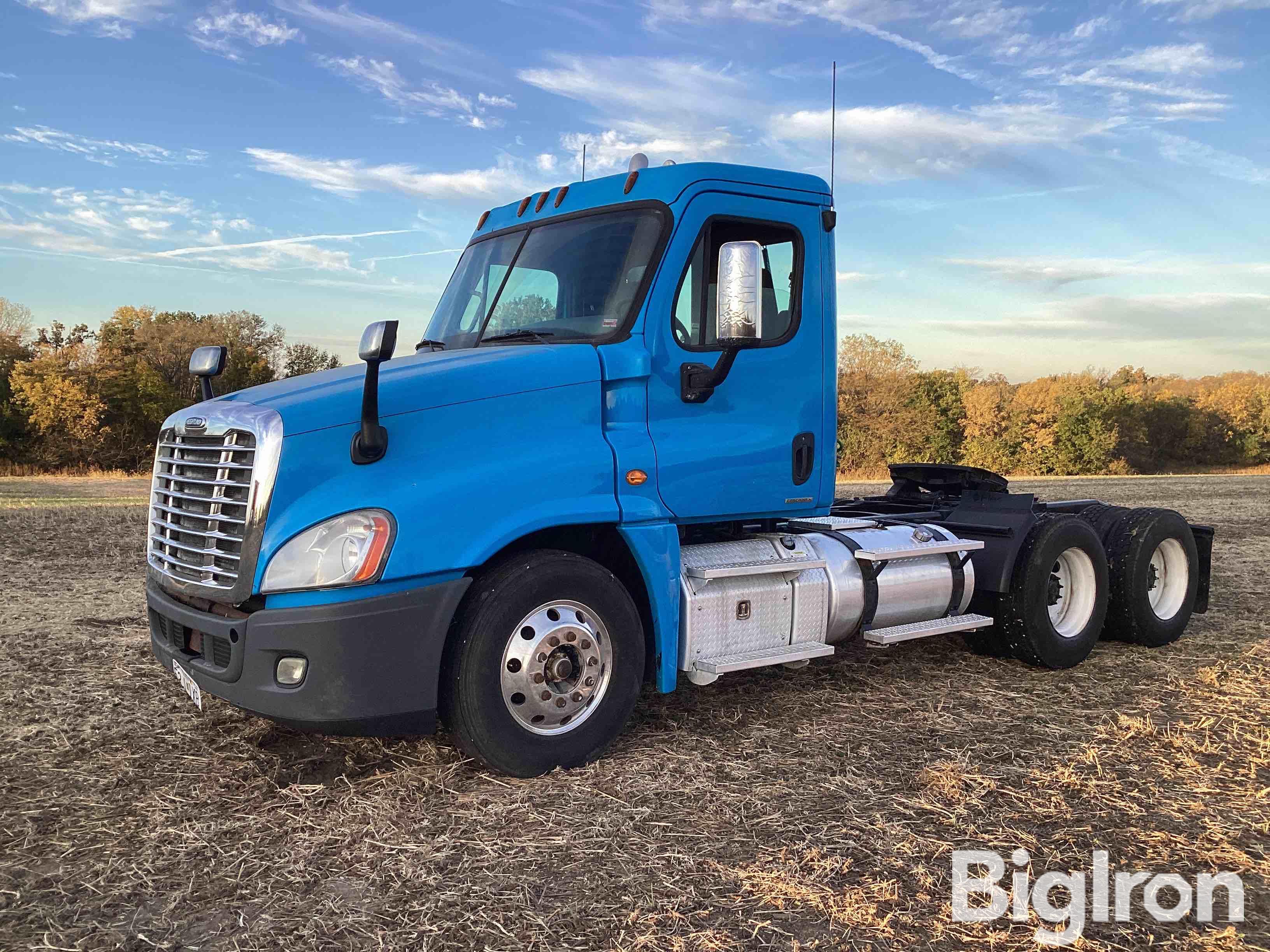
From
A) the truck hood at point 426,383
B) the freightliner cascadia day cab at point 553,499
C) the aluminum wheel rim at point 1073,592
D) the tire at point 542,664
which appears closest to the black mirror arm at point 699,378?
the freightliner cascadia day cab at point 553,499

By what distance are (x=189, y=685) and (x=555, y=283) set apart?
2.82 meters

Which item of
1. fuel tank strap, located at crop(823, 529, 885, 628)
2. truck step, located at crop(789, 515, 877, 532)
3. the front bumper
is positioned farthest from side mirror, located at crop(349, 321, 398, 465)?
fuel tank strap, located at crop(823, 529, 885, 628)

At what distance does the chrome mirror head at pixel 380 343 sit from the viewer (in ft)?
13.9

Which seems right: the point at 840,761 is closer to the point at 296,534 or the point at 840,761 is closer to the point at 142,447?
the point at 296,534

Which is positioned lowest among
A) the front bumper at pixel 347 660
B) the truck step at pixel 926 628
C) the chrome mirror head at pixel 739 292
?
the truck step at pixel 926 628

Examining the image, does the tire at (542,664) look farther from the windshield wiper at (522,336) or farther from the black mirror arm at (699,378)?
the windshield wiper at (522,336)

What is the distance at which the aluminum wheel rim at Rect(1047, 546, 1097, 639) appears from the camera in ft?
24.4

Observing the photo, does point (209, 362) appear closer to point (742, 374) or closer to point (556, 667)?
point (556, 667)

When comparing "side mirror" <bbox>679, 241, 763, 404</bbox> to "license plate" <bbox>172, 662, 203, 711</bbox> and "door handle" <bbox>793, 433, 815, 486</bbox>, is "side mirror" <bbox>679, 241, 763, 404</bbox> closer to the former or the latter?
"door handle" <bbox>793, 433, 815, 486</bbox>

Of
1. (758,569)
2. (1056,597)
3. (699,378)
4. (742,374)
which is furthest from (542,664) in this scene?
(1056,597)

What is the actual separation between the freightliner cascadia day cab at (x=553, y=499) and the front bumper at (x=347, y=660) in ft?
0.04

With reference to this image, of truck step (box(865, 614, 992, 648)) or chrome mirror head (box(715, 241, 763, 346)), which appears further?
truck step (box(865, 614, 992, 648))

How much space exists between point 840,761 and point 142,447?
49.2m

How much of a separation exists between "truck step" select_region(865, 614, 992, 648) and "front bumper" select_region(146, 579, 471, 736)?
288 centimetres
